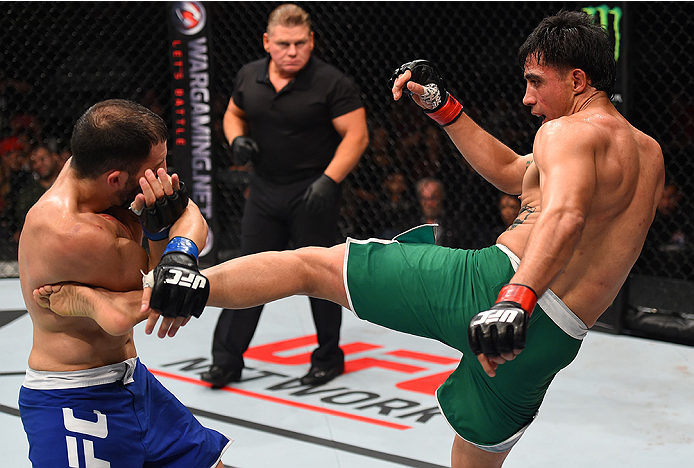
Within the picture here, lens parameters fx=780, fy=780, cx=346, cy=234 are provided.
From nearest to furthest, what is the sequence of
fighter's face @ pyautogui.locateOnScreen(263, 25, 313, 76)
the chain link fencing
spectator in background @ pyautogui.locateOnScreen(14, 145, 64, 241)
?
1. fighter's face @ pyautogui.locateOnScreen(263, 25, 313, 76)
2. the chain link fencing
3. spectator in background @ pyautogui.locateOnScreen(14, 145, 64, 241)

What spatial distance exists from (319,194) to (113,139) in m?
1.52

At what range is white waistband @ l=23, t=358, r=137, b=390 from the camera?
59.3 inches

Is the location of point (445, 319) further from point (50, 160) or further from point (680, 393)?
point (50, 160)

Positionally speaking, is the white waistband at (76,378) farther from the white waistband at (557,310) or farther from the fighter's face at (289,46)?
the fighter's face at (289,46)

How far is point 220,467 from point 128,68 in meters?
3.76

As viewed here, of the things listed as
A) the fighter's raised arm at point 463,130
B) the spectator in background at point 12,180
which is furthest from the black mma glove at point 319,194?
the spectator in background at point 12,180

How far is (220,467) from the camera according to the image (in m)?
1.65

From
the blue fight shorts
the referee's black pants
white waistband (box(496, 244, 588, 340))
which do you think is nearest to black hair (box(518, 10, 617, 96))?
white waistband (box(496, 244, 588, 340))

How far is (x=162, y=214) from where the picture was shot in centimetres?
A: 145

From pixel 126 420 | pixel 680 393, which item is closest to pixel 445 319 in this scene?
pixel 126 420

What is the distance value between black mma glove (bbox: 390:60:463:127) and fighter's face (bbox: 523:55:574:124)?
0.29 meters

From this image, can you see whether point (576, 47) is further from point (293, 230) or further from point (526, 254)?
point (293, 230)

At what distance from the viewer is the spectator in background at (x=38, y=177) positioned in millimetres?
4844

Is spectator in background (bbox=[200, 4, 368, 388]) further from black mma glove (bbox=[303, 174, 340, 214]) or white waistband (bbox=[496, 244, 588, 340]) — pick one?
white waistband (bbox=[496, 244, 588, 340])
